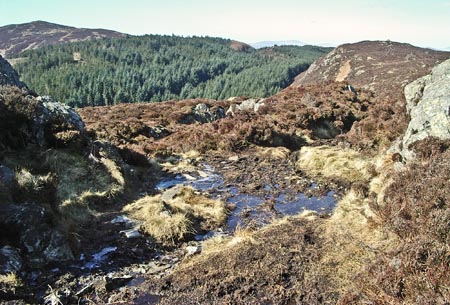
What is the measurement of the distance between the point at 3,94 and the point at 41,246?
28.0ft

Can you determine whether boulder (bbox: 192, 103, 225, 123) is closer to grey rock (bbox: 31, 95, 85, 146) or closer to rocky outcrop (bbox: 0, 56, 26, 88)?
rocky outcrop (bbox: 0, 56, 26, 88)

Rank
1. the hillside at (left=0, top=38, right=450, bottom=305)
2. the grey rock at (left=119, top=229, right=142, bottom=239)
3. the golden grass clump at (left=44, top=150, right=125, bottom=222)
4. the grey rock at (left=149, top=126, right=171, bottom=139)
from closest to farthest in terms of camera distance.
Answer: the hillside at (left=0, top=38, right=450, bottom=305), the grey rock at (left=119, top=229, right=142, bottom=239), the golden grass clump at (left=44, top=150, right=125, bottom=222), the grey rock at (left=149, top=126, right=171, bottom=139)

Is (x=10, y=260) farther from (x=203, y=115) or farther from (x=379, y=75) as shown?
(x=379, y=75)

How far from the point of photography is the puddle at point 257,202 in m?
12.1

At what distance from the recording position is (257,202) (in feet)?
44.7

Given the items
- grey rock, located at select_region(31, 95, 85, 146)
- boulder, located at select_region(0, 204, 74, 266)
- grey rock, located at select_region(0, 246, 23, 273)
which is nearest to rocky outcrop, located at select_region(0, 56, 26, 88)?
grey rock, located at select_region(31, 95, 85, 146)

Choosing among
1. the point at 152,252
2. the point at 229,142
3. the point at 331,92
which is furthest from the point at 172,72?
the point at 152,252

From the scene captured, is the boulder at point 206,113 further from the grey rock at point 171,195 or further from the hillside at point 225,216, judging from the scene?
the grey rock at point 171,195

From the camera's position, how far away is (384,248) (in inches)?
333

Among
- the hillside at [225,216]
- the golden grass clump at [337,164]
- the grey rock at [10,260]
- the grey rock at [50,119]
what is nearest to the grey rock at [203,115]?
the hillside at [225,216]

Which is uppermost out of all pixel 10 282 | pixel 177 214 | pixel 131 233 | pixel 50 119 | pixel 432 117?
pixel 432 117

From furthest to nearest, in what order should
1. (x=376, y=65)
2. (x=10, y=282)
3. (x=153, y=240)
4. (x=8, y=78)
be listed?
(x=376, y=65) → (x=8, y=78) → (x=153, y=240) → (x=10, y=282)

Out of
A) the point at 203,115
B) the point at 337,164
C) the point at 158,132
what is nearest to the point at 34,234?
the point at 337,164

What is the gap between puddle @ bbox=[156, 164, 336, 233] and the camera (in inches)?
476
